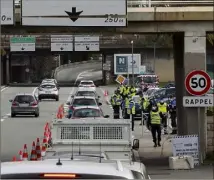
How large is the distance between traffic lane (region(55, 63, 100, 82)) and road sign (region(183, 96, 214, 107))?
3853 centimetres

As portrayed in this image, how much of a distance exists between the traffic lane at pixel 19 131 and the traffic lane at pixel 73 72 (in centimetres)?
906

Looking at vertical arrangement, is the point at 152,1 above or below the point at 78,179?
above

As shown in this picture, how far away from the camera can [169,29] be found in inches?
754

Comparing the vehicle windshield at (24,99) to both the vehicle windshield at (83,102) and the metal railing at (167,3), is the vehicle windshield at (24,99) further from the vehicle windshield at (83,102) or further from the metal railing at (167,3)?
the metal railing at (167,3)

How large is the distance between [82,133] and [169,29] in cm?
615

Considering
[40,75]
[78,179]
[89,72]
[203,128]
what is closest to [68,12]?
[203,128]

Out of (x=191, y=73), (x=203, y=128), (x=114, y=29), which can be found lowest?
(x=203, y=128)

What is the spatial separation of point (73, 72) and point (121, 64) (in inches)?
723

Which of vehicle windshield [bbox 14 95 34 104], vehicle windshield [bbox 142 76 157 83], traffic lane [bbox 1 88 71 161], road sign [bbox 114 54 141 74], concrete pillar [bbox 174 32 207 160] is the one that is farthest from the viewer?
vehicle windshield [bbox 142 76 157 83]

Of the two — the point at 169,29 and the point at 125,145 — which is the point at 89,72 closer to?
the point at 169,29

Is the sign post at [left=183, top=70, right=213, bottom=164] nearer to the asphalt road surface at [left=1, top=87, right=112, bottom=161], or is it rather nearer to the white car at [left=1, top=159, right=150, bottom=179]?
the asphalt road surface at [left=1, top=87, right=112, bottom=161]

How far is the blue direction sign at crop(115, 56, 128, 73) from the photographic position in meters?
44.4

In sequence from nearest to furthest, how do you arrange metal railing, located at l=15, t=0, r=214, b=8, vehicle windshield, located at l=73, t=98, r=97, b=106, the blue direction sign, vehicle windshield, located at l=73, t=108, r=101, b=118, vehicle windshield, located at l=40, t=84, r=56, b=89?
metal railing, located at l=15, t=0, r=214, b=8, vehicle windshield, located at l=73, t=108, r=101, b=118, vehicle windshield, located at l=73, t=98, r=97, b=106, the blue direction sign, vehicle windshield, located at l=40, t=84, r=56, b=89

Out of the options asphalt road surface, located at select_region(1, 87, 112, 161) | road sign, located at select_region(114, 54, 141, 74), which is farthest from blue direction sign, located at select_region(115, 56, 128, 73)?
asphalt road surface, located at select_region(1, 87, 112, 161)
